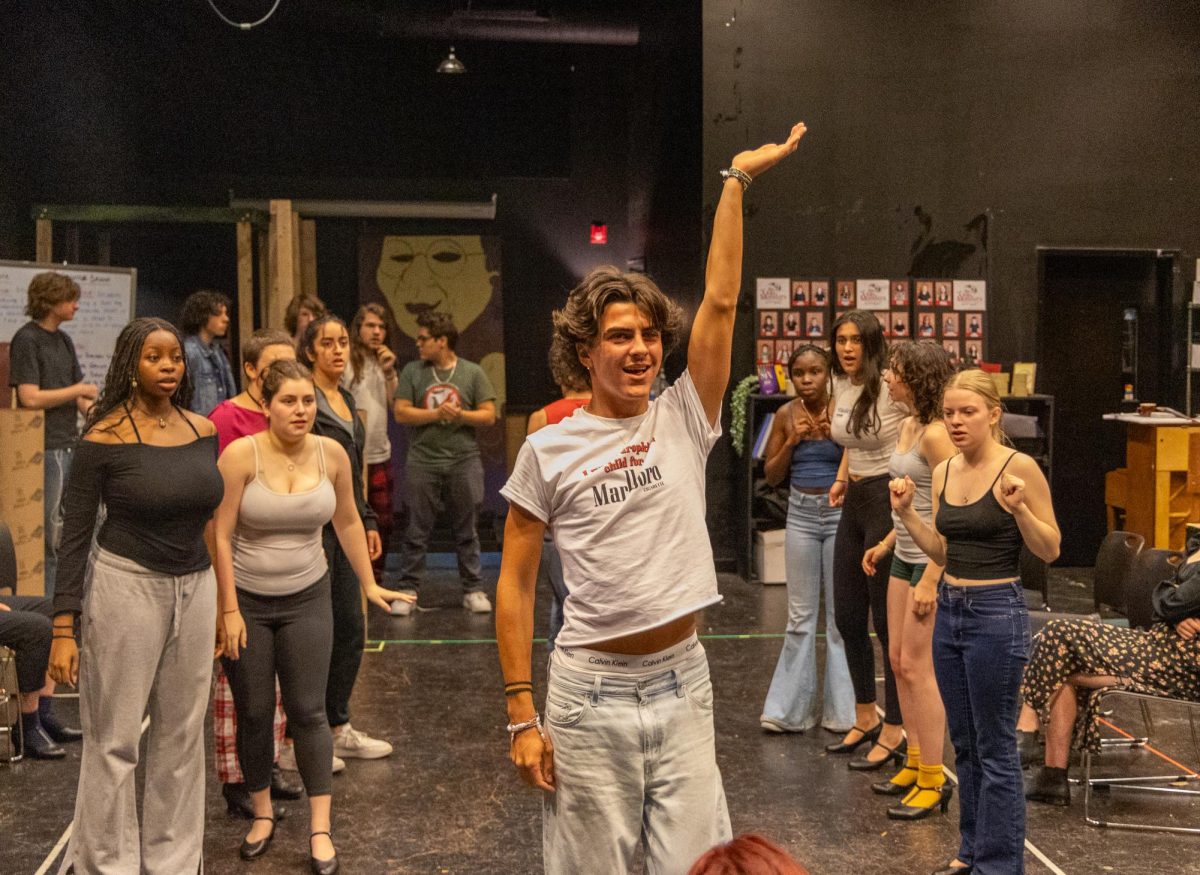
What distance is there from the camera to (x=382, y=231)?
→ 10406mm

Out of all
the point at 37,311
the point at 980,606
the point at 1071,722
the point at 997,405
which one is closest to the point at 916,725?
the point at 1071,722

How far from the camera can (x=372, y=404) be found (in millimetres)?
7562

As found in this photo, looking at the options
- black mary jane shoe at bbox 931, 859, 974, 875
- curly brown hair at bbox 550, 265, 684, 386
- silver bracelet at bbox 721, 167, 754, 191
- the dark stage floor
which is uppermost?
silver bracelet at bbox 721, 167, 754, 191

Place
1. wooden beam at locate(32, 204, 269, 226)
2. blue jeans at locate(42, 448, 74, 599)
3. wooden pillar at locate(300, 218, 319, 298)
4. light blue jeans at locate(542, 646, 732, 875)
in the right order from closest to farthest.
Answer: light blue jeans at locate(542, 646, 732, 875) < blue jeans at locate(42, 448, 74, 599) < wooden beam at locate(32, 204, 269, 226) < wooden pillar at locate(300, 218, 319, 298)

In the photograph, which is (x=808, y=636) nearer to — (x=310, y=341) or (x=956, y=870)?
(x=956, y=870)

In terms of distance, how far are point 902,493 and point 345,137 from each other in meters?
8.24

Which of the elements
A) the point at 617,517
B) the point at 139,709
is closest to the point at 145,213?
the point at 139,709

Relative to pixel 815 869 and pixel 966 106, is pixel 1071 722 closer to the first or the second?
pixel 815 869

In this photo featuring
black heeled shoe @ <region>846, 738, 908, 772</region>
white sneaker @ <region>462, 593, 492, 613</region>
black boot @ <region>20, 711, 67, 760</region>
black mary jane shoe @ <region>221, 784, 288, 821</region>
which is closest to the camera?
black mary jane shoe @ <region>221, 784, 288, 821</region>

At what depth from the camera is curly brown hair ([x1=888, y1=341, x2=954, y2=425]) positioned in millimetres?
4137

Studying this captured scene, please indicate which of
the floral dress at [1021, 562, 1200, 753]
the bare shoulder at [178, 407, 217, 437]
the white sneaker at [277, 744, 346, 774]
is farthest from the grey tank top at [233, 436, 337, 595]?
the floral dress at [1021, 562, 1200, 753]

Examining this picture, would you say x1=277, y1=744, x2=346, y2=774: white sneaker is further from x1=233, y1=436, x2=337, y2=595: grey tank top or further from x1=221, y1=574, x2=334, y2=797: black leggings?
x1=233, y1=436, x2=337, y2=595: grey tank top

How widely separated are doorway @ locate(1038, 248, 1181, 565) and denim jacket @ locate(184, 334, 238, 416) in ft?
18.4

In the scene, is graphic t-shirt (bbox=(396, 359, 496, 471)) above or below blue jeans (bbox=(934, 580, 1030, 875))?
above
